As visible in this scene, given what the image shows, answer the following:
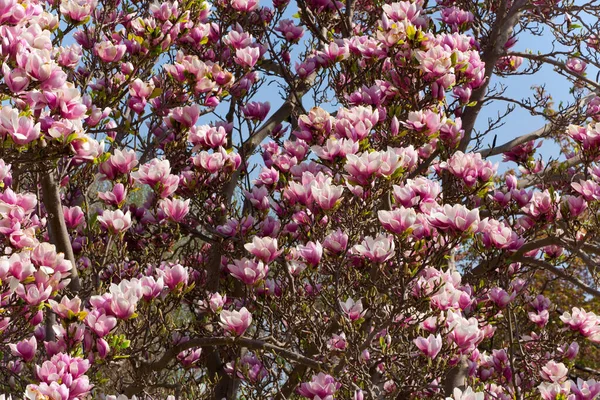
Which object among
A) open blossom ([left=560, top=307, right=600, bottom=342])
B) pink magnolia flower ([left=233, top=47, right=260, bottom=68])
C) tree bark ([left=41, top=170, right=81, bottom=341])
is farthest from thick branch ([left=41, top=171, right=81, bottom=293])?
open blossom ([left=560, top=307, right=600, bottom=342])

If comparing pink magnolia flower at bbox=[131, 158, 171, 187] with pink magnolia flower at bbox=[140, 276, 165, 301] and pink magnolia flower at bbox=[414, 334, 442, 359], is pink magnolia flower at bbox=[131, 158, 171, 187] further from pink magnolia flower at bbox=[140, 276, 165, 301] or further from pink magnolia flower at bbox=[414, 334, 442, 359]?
pink magnolia flower at bbox=[414, 334, 442, 359]

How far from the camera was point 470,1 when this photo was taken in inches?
219

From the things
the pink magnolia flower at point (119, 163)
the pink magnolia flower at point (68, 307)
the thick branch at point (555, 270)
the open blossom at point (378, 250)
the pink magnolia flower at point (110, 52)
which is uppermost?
the pink magnolia flower at point (110, 52)

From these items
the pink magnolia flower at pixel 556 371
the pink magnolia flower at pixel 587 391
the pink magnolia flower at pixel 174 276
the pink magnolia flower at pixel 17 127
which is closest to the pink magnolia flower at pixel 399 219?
the pink magnolia flower at pixel 174 276

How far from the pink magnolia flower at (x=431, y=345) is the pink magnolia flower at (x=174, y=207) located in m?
1.43

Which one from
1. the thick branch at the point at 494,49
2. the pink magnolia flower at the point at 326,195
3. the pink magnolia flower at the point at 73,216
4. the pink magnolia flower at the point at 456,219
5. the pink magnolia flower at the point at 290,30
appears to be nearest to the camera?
the pink magnolia flower at the point at 456,219

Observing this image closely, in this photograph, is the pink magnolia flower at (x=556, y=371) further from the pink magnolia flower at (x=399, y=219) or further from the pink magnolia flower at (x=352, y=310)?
the pink magnolia flower at (x=399, y=219)

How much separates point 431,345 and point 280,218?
134 cm

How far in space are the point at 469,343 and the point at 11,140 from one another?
2.07m

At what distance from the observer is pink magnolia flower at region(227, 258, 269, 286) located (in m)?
2.93

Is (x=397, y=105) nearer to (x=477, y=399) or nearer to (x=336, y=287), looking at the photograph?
(x=336, y=287)

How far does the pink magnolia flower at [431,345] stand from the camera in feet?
8.34

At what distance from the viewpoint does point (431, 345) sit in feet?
8.35

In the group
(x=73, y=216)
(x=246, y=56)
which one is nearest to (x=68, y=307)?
(x=73, y=216)
